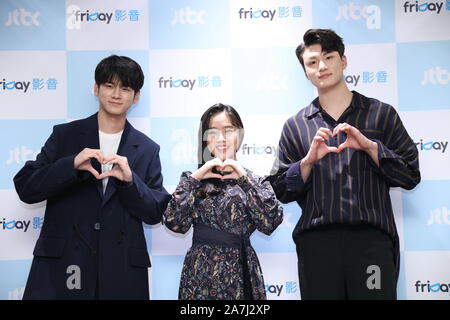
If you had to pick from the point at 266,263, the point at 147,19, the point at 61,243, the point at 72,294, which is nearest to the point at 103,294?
the point at 72,294

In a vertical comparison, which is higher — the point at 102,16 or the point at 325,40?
the point at 102,16

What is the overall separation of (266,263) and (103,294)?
105 centimetres

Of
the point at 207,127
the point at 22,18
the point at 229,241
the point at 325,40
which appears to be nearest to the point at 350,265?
the point at 229,241

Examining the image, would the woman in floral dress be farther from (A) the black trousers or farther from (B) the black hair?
(A) the black trousers

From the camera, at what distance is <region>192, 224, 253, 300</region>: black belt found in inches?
112

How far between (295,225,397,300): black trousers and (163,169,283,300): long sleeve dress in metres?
0.27

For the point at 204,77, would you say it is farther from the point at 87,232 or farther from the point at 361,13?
the point at 87,232

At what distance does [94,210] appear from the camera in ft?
9.74

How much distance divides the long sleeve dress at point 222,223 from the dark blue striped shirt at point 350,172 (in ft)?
0.50

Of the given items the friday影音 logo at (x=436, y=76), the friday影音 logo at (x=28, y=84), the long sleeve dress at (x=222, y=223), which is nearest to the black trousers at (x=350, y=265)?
the long sleeve dress at (x=222, y=223)

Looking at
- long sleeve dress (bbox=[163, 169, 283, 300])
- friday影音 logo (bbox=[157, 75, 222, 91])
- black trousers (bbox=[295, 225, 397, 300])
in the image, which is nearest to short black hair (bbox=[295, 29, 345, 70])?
friday影音 logo (bbox=[157, 75, 222, 91])

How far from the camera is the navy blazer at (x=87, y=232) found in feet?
9.42

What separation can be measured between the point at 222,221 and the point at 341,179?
2.12ft

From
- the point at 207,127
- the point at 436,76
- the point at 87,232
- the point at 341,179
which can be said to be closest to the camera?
the point at 341,179
